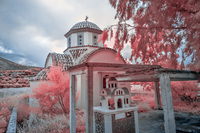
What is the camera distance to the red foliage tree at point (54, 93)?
8148mm

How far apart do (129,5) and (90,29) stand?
28.6 feet

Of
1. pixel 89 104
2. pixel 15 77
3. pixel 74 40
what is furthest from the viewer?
pixel 15 77

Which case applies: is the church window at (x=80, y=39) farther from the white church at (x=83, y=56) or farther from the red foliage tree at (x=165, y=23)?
the red foliage tree at (x=165, y=23)

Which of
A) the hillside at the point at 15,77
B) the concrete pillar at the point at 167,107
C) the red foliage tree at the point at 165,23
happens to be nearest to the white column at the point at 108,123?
the concrete pillar at the point at 167,107

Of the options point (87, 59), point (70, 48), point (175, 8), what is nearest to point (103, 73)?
point (87, 59)

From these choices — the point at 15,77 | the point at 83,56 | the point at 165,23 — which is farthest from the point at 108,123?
the point at 15,77

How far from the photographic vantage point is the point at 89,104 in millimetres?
3592

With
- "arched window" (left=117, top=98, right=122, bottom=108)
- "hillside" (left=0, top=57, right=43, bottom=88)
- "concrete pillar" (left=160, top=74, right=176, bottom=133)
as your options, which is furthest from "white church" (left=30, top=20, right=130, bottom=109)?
"hillside" (left=0, top=57, right=43, bottom=88)

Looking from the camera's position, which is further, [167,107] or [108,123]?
[108,123]

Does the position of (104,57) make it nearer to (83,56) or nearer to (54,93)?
(83,56)

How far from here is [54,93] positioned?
827cm

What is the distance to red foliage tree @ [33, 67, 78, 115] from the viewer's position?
815cm

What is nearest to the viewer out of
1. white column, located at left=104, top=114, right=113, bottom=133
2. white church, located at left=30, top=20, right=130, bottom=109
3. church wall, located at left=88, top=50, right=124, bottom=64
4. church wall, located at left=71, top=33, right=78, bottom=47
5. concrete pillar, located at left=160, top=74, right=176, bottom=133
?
concrete pillar, located at left=160, top=74, right=176, bottom=133

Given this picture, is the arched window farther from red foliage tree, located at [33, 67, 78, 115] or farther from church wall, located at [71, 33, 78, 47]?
church wall, located at [71, 33, 78, 47]
